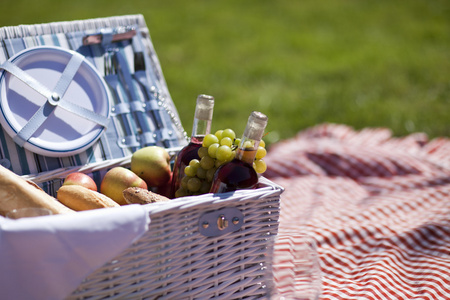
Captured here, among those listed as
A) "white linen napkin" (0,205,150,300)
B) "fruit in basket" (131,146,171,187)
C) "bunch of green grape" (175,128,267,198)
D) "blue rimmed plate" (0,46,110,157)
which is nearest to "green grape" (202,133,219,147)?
"bunch of green grape" (175,128,267,198)

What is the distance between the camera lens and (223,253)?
1169mm

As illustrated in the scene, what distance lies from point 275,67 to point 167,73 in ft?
3.02

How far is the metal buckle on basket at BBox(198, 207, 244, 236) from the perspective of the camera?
1.11 meters

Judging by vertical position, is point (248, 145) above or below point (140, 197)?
above

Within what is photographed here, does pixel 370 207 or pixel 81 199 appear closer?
pixel 81 199

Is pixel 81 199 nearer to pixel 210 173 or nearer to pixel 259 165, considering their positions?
pixel 210 173

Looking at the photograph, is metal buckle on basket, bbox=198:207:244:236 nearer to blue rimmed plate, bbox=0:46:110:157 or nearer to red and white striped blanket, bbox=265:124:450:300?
red and white striped blanket, bbox=265:124:450:300

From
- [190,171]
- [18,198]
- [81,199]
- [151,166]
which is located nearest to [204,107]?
[190,171]

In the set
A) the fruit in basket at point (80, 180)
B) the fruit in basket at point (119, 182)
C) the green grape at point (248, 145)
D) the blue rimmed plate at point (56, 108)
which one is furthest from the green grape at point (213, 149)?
the blue rimmed plate at point (56, 108)

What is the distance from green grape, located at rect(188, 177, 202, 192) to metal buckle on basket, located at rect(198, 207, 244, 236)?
147mm

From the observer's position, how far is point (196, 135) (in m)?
1.32

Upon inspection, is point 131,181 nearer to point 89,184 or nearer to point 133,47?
point 89,184

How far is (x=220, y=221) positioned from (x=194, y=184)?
163 millimetres

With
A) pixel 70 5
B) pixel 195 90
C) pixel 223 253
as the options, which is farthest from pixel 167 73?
pixel 223 253
